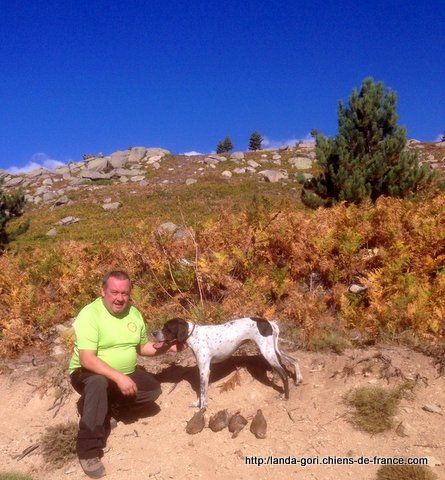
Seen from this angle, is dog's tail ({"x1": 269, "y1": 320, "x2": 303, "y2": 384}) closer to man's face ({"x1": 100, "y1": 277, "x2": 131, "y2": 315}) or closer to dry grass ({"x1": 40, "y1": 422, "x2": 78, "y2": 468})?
man's face ({"x1": 100, "y1": 277, "x2": 131, "y2": 315})

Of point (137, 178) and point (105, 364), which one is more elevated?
point (137, 178)

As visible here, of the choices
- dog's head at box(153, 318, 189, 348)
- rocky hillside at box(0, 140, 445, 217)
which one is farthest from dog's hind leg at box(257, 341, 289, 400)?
rocky hillside at box(0, 140, 445, 217)

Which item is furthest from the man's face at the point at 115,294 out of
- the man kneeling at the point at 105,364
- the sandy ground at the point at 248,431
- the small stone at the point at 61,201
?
the small stone at the point at 61,201

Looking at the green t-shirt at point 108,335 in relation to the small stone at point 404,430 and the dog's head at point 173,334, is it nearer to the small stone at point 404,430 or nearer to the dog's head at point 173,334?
the dog's head at point 173,334

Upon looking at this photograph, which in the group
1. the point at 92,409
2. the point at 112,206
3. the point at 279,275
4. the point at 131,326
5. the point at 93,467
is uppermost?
the point at 112,206

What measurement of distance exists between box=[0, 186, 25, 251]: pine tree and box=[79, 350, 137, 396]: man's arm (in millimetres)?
9974

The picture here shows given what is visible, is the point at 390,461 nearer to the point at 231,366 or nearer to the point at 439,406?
the point at 439,406

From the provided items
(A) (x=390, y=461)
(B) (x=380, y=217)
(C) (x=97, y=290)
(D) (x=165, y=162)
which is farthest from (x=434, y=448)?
(D) (x=165, y=162)

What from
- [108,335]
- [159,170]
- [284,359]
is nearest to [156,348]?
[108,335]

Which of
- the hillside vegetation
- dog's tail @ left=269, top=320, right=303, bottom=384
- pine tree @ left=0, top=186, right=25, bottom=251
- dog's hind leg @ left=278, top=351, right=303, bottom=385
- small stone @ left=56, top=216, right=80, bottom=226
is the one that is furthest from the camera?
small stone @ left=56, top=216, right=80, bottom=226

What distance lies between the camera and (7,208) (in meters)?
12.6

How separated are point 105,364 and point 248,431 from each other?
1.57 m

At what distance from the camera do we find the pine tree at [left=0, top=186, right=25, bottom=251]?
12469 mm

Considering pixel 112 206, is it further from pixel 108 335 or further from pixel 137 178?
pixel 108 335
